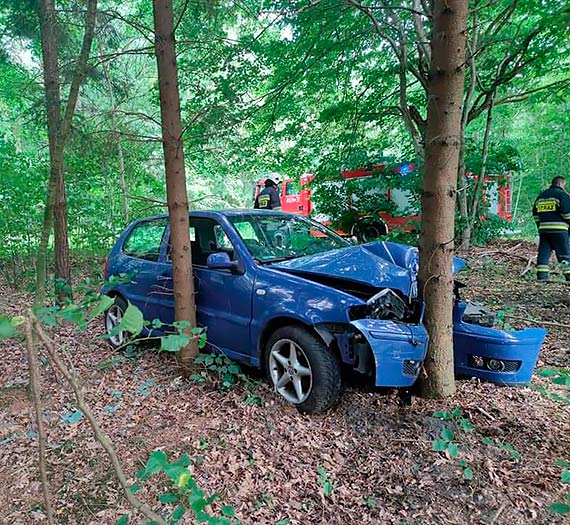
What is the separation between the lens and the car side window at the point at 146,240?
4.91 metres

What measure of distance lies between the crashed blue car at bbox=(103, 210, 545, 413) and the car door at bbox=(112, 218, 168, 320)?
0.04 meters

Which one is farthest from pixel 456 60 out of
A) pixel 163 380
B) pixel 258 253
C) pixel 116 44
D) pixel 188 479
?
pixel 116 44

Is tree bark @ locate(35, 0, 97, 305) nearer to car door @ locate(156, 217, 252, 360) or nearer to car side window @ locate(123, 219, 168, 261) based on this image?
car side window @ locate(123, 219, 168, 261)

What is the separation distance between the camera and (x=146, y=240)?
5.18 m

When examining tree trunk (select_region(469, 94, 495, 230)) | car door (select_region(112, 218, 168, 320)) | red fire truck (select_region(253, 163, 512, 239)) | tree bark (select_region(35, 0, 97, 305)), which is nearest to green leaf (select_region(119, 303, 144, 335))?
car door (select_region(112, 218, 168, 320))

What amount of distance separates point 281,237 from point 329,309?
1409 millimetres

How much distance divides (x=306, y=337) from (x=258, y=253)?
1112mm

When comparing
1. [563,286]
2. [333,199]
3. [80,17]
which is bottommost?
[563,286]

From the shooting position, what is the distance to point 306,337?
10.7 feet

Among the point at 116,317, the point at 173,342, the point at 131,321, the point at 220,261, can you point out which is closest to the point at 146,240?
the point at 116,317

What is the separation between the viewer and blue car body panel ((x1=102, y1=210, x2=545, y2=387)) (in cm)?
296

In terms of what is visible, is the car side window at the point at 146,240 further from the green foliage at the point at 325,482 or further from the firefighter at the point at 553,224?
the firefighter at the point at 553,224

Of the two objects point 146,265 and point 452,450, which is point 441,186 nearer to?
point 452,450

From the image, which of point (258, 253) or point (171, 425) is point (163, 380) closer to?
point (171, 425)
